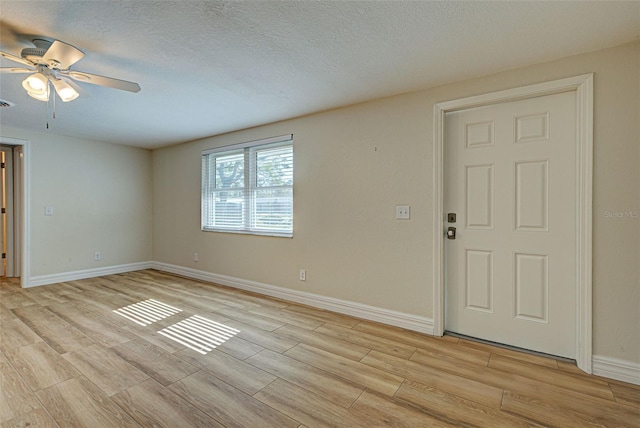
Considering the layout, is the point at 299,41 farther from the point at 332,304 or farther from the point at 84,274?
the point at 84,274

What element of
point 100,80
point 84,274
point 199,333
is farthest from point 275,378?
point 84,274

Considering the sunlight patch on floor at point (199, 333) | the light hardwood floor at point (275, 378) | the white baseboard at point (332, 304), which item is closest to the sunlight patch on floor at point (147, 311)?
the light hardwood floor at point (275, 378)

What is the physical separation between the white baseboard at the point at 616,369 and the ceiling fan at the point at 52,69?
3774 mm

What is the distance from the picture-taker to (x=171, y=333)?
8.62ft

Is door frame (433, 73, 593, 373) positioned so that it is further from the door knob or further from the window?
the window

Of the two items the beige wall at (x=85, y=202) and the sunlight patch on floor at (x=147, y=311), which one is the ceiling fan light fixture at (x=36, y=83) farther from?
the beige wall at (x=85, y=202)

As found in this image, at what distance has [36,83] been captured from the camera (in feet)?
6.72

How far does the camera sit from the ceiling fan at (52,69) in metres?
1.79

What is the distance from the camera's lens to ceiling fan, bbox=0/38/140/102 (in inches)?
70.5

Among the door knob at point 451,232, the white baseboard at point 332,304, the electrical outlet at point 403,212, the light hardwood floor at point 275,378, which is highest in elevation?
the electrical outlet at point 403,212

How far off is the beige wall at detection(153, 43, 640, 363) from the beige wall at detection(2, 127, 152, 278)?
5.67 feet

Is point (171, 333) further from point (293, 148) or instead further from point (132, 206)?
point (132, 206)

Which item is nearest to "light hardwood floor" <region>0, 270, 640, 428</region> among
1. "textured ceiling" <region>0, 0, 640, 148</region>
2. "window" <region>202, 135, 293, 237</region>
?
"window" <region>202, 135, 293, 237</region>

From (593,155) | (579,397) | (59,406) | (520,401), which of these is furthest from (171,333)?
(593,155)
